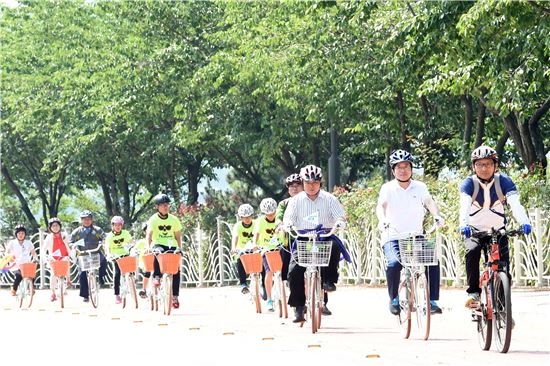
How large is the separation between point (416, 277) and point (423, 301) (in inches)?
9.3

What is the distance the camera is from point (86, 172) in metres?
46.5

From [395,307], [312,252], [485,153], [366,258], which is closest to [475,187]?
[485,153]

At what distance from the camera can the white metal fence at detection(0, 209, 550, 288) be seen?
21562 mm

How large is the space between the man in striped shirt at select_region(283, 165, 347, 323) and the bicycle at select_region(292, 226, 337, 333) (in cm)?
22

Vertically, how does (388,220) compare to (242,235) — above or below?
below

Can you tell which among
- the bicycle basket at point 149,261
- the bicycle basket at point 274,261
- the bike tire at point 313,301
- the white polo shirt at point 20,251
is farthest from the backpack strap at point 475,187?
the white polo shirt at point 20,251

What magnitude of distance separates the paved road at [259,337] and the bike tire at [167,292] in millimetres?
250

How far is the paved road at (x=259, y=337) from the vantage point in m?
11.4

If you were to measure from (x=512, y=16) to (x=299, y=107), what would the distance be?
48.4 ft

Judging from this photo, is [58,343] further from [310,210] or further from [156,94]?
[156,94]

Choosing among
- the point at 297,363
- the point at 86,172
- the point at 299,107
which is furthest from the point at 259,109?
the point at 297,363

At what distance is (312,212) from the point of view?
14.6 m

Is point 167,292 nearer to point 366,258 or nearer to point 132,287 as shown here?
point 132,287

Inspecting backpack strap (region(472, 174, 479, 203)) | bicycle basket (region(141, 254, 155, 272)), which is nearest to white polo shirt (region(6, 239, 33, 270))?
bicycle basket (region(141, 254, 155, 272))
